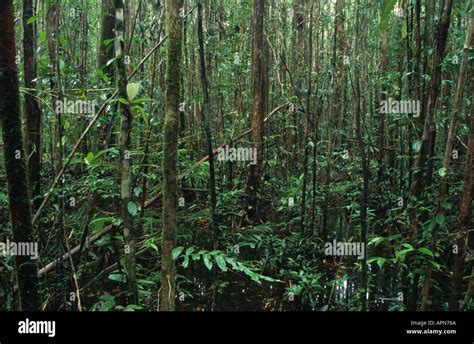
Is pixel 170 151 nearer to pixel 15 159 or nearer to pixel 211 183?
pixel 15 159

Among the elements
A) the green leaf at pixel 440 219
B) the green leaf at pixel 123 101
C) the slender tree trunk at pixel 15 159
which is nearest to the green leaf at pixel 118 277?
the slender tree trunk at pixel 15 159

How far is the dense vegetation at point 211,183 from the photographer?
7.93 ft

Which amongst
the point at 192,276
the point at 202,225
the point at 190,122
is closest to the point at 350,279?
the point at 192,276

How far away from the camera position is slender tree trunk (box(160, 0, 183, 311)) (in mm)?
2297

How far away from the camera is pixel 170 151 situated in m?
2.30

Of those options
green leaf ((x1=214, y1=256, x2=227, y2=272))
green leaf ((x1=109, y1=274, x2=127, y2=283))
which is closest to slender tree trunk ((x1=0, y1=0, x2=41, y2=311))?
green leaf ((x1=109, y1=274, x2=127, y2=283))

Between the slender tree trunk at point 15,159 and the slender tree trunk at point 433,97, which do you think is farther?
the slender tree trunk at point 433,97

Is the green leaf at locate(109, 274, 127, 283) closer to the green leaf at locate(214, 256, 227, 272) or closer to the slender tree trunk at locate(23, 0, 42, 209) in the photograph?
the green leaf at locate(214, 256, 227, 272)

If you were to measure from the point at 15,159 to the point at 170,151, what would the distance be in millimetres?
781

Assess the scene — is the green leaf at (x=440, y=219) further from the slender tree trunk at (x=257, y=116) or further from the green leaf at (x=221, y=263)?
the slender tree trunk at (x=257, y=116)

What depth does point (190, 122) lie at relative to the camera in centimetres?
730

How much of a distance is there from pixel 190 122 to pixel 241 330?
5.56m

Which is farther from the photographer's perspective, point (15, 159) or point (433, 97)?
point (433, 97)

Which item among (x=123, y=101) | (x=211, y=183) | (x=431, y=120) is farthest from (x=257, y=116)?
(x=123, y=101)
